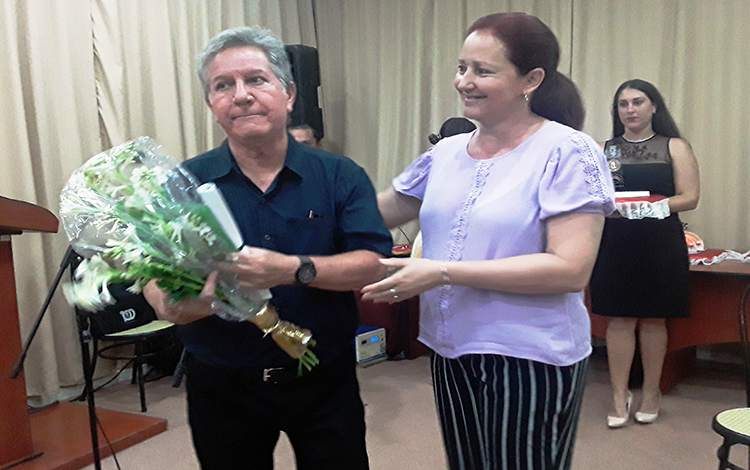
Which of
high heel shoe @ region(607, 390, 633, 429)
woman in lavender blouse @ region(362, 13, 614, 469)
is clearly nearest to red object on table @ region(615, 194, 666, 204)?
high heel shoe @ region(607, 390, 633, 429)

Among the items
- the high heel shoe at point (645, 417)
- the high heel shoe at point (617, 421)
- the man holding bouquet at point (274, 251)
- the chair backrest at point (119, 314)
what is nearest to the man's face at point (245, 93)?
the man holding bouquet at point (274, 251)

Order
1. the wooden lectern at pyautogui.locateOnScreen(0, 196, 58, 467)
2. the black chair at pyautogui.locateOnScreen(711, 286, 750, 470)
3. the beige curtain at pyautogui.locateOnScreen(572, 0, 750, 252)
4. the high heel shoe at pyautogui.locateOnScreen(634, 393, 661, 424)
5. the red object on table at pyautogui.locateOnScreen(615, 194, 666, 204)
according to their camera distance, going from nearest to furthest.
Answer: the black chair at pyautogui.locateOnScreen(711, 286, 750, 470), the wooden lectern at pyautogui.locateOnScreen(0, 196, 58, 467), the red object on table at pyautogui.locateOnScreen(615, 194, 666, 204), the high heel shoe at pyautogui.locateOnScreen(634, 393, 661, 424), the beige curtain at pyautogui.locateOnScreen(572, 0, 750, 252)

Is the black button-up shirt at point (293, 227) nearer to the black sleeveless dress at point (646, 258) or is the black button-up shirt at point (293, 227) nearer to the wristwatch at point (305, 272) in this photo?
the wristwatch at point (305, 272)

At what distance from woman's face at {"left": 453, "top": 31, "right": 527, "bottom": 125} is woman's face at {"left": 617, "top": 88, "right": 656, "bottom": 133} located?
206 cm

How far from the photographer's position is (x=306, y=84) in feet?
15.7

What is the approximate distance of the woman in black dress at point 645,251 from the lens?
9.80 ft

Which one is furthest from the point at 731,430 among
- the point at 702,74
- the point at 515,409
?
the point at 702,74

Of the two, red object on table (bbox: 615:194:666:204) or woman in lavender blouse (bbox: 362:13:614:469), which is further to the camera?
red object on table (bbox: 615:194:666:204)

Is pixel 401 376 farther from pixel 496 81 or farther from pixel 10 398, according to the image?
pixel 496 81

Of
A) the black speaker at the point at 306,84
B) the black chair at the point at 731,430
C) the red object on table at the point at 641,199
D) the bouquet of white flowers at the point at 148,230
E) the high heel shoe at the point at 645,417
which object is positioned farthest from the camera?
the black speaker at the point at 306,84

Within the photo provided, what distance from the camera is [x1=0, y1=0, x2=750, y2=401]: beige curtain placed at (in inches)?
136

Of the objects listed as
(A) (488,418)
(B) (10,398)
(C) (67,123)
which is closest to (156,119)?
(C) (67,123)

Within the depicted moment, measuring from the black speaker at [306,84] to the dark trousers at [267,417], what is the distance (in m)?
3.44

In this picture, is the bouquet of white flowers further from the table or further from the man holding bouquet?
the table
